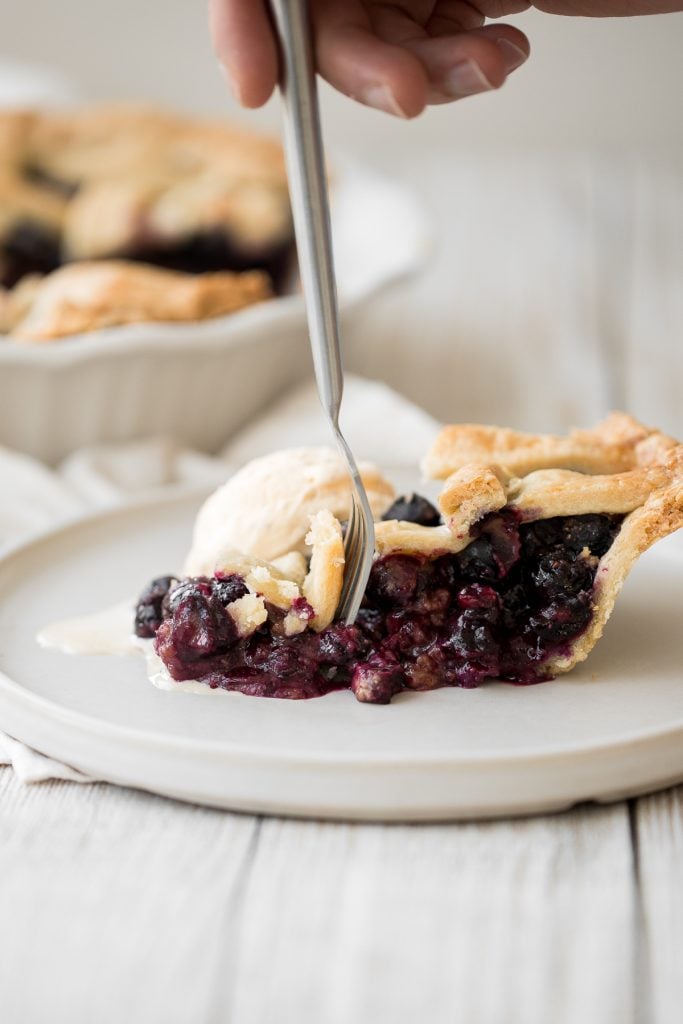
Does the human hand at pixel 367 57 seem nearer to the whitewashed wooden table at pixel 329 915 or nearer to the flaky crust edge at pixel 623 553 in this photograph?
the flaky crust edge at pixel 623 553

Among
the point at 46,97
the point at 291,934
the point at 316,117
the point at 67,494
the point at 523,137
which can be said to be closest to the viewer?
the point at 291,934

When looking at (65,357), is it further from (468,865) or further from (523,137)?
(523,137)

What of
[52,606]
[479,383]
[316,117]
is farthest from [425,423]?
[316,117]

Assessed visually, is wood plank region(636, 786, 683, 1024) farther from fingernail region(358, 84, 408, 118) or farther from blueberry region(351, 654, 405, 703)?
fingernail region(358, 84, 408, 118)

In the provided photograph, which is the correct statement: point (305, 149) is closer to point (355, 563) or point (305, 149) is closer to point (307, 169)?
point (307, 169)

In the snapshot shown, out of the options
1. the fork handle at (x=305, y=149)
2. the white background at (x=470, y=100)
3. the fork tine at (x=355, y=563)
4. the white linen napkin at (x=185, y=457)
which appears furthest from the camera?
the white background at (x=470, y=100)

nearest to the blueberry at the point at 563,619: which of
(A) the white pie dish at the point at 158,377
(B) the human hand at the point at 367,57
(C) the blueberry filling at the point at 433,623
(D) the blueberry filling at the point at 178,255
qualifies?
(C) the blueberry filling at the point at 433,623
